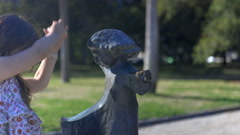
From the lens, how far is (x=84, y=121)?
2.40m

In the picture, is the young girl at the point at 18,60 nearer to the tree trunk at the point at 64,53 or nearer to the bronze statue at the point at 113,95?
the bronze statue at the point at 113,95

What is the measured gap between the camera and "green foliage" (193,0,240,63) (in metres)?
15.9

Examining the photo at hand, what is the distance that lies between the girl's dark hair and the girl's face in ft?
1.54

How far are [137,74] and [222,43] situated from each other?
1493 cm

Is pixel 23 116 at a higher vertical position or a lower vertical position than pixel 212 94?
higher

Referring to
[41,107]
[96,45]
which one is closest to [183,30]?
[41,107]

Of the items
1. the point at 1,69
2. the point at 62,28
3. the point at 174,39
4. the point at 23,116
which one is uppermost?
the point at 62,28

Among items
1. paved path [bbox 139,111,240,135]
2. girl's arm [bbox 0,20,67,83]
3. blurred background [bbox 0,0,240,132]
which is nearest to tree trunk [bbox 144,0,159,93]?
blurred background [bbox 0,0,240,132]

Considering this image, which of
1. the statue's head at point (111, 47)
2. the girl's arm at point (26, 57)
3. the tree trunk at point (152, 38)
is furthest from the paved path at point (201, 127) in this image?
the girl's arm at point (26, 57)

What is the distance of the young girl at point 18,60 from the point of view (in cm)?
193

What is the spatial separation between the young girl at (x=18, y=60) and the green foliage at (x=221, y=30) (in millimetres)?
14920

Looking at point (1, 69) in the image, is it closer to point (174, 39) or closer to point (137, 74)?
point (137, 74)

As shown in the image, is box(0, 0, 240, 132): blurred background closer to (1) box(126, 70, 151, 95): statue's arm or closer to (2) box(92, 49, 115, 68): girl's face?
(2) box(92, 49, 115, 68): girl's face

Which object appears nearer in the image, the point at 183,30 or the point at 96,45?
the point at 96,45
